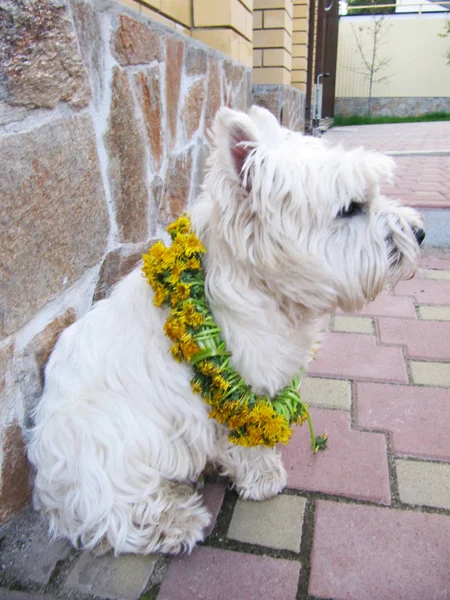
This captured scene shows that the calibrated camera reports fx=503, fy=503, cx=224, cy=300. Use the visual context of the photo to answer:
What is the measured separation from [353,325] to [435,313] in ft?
1.76

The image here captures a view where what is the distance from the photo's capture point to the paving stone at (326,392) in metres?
2.35

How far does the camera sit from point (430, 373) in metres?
2.52

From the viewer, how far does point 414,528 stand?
170cm

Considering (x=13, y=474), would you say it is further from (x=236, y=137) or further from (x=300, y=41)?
(x=300, y=41)

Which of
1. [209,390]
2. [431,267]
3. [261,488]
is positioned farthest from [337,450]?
[431,267]

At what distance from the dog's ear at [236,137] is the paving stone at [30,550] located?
52.7 inches

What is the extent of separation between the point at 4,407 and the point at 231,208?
955mm

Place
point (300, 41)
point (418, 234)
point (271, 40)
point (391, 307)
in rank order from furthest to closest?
point (300, 41) → point (271, 40) → point (391, 307) → point (418, 234)

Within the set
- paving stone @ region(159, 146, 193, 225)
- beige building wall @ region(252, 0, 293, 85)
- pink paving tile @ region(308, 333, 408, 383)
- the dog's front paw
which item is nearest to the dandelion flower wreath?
the dog's front paw

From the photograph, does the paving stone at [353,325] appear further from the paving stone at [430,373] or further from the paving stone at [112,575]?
the paving stone at [112,575]

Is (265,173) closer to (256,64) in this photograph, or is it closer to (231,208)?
(231,208)

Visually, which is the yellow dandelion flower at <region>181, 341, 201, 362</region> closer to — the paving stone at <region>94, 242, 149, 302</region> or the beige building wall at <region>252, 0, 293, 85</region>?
the paving stone at <region>94, 242, 149, 302</region>

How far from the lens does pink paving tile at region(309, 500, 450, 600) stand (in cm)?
151

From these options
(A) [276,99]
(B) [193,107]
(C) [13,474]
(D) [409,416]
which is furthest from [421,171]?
(C) [13,474]
